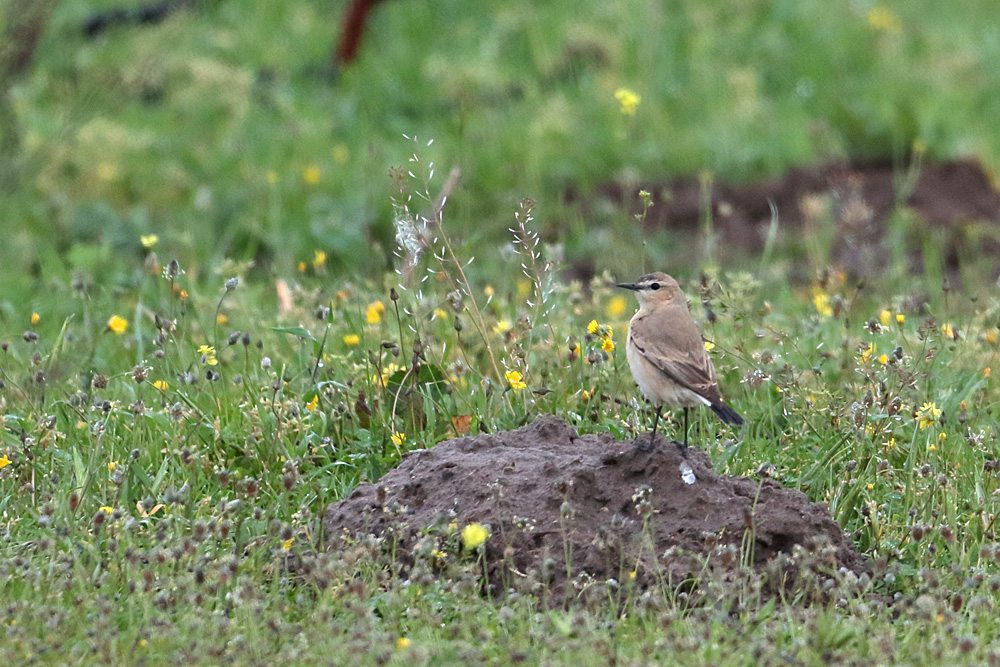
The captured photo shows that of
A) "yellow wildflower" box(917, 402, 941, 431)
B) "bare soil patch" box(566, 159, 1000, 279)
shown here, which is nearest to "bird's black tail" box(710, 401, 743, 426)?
"yellow wildflower" box(917, 402, 941, 431)

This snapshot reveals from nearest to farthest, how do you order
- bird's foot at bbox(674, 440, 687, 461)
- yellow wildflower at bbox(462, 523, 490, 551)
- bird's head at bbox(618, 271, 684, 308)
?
yellow wildflower at bbox(462, 523, 490, 551) → bird's foot at bbox(674, 440, 687, 461) → bird's head at bbox(618, 271, 684, 308)

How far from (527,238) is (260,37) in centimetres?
743

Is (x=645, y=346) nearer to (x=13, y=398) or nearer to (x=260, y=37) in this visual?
(x=13, y=398)

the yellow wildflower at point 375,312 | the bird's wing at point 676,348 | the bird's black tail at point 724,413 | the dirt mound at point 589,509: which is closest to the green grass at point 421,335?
the yellow wildflower at point 375,312

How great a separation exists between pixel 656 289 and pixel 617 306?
234 centimetres

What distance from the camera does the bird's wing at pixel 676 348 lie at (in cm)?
445

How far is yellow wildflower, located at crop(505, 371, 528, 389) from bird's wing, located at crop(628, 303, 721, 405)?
48cm

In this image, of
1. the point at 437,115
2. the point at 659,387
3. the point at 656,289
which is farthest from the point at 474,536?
the point at 437,115

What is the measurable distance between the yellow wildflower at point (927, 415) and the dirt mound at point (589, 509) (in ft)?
2.64

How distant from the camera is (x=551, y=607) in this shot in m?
3.96

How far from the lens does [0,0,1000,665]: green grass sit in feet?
12.3

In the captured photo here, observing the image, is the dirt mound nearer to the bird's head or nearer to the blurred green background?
the bird's head

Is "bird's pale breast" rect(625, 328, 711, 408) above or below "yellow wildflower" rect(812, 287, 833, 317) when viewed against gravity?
above

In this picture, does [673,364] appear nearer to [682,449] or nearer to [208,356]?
[682,449]
